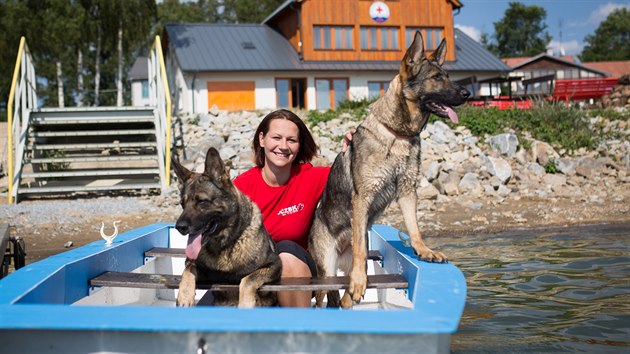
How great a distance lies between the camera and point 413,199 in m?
4.46

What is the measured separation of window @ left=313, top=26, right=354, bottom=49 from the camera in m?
31.6

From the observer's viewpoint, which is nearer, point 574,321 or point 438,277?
point 438,277

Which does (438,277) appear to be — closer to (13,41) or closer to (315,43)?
(315,43)

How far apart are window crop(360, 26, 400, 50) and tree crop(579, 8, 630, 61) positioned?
183ft

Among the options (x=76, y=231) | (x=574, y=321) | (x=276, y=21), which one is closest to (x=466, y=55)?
(x=276, y=21)

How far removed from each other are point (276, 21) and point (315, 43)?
4508 mm

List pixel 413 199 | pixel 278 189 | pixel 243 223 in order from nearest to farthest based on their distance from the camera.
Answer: pixel 243 223
pixel 413 199
pixel 278 189

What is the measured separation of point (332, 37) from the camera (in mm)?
31844

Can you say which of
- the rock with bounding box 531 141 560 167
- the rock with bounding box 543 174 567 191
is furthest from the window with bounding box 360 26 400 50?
the rock with bounding box 543 174 567 191

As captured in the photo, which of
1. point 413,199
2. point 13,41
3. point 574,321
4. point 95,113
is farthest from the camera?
point 13,41

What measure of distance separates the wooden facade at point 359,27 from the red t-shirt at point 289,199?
27.0m

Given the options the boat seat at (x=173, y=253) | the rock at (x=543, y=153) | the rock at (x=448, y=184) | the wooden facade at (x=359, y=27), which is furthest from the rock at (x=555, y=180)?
the wooden facade at (x=359, y=27)

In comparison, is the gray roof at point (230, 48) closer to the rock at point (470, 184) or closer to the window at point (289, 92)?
the window at point (289, 92)

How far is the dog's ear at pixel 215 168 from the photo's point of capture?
3.76m
